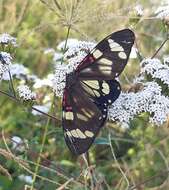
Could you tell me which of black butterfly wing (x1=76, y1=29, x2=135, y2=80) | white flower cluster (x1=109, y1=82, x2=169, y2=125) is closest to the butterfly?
black butterfly wing (x1=76, y1=29, x2=135, y2=80)

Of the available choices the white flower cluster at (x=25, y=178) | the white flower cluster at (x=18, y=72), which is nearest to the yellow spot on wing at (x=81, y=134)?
the white flower cluster at (x=25, y=178)

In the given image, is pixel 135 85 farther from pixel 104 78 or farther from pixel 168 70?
pixel 104 78

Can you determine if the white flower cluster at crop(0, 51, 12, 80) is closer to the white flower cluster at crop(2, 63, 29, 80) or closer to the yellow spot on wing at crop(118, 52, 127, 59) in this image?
the yellow spot on wing at crop(118, 52, 127, 59)

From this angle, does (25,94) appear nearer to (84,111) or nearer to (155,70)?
(84,111)

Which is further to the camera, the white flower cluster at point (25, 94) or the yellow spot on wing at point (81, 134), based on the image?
the white flower cluster at point (25, 94)

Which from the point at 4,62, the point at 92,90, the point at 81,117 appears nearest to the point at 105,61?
the point at 92,90

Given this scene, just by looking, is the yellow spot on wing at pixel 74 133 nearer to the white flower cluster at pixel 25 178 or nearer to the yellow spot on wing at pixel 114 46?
the yellow spot on wing at pixel 114 46

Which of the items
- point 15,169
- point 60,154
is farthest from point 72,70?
point 60,154
